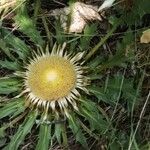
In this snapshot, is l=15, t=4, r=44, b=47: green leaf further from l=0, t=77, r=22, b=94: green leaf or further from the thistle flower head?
l=0, t=77, r=22, b=94: green leaf

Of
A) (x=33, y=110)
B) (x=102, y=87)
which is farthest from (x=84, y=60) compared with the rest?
(x=33, y=110)

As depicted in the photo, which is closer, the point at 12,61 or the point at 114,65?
the point at 114,65

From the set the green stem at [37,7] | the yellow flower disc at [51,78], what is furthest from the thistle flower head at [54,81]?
the green stem at [37,7]

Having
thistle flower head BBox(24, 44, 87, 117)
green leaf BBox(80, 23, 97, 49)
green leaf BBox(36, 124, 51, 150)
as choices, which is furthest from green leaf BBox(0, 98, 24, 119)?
green leaf BBox(80, 23, 97, 49)

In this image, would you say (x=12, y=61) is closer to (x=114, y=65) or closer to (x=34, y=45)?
(x=34, y=45)

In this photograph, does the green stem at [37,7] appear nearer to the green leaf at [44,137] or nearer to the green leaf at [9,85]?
the green leaf at [9,85]

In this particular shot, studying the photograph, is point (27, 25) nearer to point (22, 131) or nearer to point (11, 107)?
point (11, 107)
